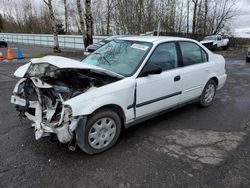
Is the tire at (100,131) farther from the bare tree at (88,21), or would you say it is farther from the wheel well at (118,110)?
the bare tree at (88,21)

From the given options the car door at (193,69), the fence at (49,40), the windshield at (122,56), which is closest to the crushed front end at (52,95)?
the windshield at (122,56)

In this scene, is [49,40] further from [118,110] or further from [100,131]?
[100,131]

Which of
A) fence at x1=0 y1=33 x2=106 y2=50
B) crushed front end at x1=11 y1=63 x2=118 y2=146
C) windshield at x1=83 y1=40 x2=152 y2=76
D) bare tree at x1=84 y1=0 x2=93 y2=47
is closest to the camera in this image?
crushed front end at x1=11 y1=63 x2=118 y2=146

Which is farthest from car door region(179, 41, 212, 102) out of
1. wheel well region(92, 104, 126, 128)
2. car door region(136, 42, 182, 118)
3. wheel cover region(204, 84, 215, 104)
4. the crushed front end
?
the crushed front end

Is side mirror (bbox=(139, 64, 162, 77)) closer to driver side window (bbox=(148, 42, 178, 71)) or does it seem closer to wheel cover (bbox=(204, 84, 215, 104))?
driver side window (bbox=(148, 42, 178, 71))

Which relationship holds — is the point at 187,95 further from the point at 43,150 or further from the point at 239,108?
the point at 43,150

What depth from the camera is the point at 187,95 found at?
4.13 m

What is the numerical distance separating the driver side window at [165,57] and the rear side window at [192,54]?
0.90 ft

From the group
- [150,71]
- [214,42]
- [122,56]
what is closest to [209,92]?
[150,71]

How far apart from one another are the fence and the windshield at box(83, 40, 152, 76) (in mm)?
15195

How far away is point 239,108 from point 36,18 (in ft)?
143

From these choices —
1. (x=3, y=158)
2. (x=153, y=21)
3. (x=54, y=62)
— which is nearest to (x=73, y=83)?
(x=54, y=62)

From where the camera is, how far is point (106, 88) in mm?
2799

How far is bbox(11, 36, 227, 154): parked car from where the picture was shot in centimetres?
264
